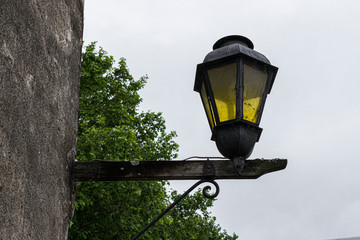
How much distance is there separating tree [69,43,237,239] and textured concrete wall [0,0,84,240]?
284 inches

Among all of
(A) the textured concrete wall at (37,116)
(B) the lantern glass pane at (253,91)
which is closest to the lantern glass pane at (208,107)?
(B) the lantern glass pane at (253,91)

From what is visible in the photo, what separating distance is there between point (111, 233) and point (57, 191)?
8.66 metres

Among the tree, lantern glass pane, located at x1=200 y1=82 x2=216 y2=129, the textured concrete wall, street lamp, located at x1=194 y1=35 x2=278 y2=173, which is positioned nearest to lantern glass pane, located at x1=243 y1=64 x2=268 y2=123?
street lamp, located at x1=194 y1=35 x2=278 y2=173

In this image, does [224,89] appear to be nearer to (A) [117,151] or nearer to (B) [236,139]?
(B) [236,139]

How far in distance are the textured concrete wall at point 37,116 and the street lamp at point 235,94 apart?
0.82 m

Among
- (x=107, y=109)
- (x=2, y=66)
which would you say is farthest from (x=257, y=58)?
(x=107, y=109)

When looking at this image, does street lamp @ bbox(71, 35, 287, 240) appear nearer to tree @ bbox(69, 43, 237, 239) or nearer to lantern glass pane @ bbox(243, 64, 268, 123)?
lantern glass pane @ bbox(243, 64, 268, 123)

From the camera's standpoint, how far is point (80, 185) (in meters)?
10.7

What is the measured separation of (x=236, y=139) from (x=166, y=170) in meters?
0.45

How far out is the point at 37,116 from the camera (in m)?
2.45

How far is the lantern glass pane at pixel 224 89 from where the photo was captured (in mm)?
2740

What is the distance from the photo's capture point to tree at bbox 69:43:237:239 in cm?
1095

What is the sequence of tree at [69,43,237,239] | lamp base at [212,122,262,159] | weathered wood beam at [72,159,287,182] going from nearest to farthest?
1. lamp base at [212,122,262,159]
2. weathered wood beam at [72,159,287,182]
3. tree at [69,43,237,239]

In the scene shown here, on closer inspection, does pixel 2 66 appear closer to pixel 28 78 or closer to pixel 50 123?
pixel 28 78
